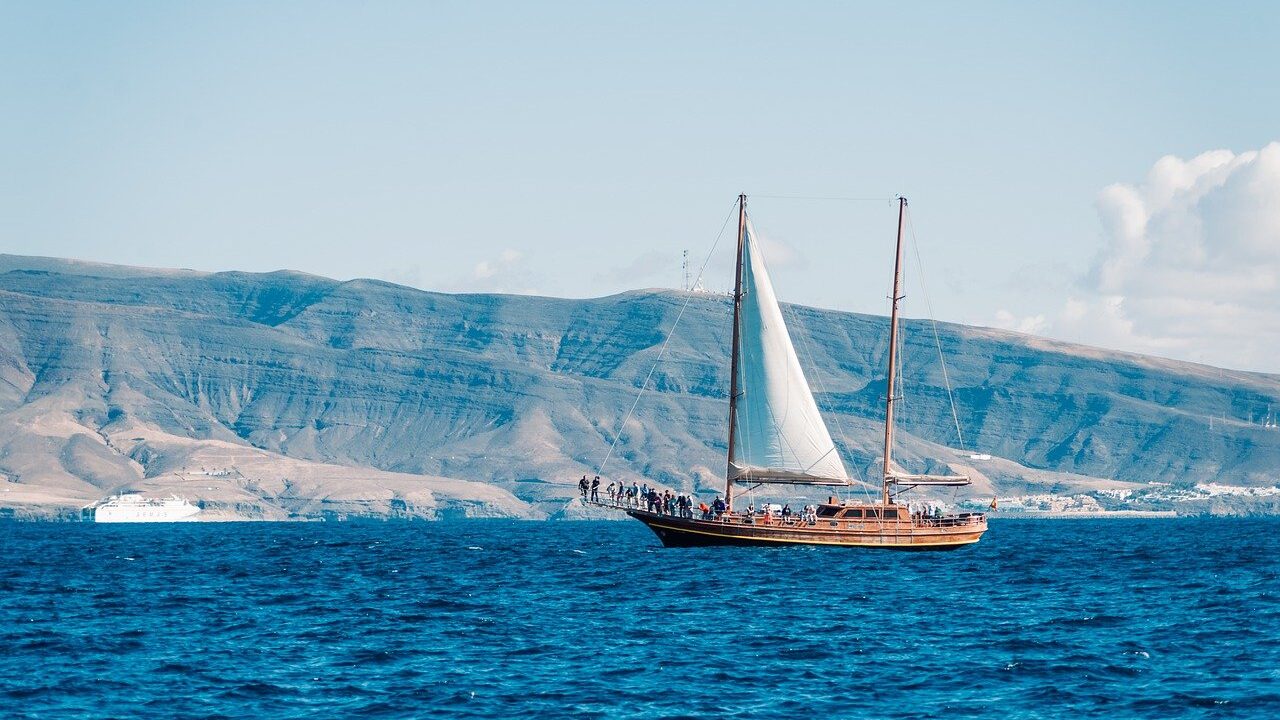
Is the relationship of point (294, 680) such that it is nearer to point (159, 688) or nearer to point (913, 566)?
point (159, 688)

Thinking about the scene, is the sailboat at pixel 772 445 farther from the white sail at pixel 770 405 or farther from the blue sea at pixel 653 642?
the blue sea at pixel 653 642

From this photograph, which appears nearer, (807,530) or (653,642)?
(653,642)

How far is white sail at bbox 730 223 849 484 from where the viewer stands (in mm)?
104000

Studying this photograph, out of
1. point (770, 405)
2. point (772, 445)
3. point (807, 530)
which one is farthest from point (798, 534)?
point (770, 405)

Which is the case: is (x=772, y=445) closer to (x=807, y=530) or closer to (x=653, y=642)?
(x=807, y=530)

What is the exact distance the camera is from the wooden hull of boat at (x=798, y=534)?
341 ft

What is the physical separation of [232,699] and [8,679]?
818cm

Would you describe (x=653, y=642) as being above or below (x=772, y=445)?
below

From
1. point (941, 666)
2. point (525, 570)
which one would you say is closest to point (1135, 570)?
point (525, 570)

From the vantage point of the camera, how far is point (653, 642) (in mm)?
58344

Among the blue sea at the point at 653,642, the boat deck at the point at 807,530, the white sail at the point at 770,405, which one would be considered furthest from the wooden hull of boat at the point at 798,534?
the blue sea at the point at 653,642

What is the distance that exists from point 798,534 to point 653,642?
46568mm

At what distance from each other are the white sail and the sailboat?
0.06m

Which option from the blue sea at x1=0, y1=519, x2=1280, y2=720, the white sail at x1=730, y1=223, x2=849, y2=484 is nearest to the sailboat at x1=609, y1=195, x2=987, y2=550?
the white sail at x1=730, y1=223, x2=849, y2=484
